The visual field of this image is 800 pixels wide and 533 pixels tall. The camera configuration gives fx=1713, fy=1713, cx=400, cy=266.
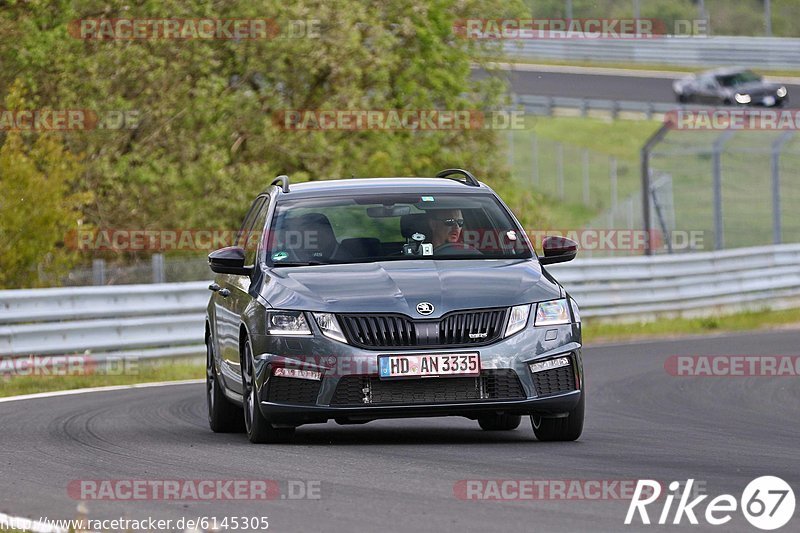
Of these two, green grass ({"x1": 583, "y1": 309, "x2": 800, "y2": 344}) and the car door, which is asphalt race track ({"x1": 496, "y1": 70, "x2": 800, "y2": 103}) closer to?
green grass ({"x1": 583, "y1": 309, "x2": 800, "y2": 344})

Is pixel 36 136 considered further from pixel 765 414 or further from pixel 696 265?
pixel 765 414

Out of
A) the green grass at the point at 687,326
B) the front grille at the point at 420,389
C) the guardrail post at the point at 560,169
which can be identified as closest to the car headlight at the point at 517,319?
the front grille at the point at 420,389

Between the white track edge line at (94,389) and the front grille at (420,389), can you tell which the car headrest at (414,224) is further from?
the white track edge line at (94,389)

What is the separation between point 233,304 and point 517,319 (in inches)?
85.7

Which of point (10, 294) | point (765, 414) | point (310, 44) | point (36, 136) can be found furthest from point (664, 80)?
point (765, 414)

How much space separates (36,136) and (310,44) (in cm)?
604

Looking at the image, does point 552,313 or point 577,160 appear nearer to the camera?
point 552,313

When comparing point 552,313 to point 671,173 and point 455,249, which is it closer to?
point 455,249

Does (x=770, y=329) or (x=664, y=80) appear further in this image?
(x=664, y=80)

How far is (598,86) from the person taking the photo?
54469 mm

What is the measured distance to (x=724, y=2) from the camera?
6169cm

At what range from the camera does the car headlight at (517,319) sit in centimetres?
969

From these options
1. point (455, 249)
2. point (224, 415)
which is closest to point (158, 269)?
point (224, 415)

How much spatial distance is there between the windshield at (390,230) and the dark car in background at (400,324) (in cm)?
1
